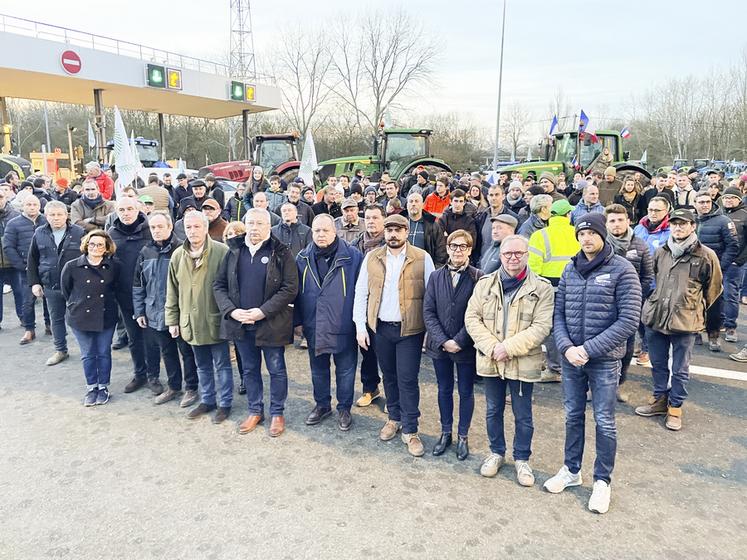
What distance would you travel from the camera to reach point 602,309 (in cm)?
331

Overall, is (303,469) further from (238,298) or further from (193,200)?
(193,200)

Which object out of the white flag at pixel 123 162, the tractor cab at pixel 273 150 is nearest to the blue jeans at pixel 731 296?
the white flag at pixel 123 162

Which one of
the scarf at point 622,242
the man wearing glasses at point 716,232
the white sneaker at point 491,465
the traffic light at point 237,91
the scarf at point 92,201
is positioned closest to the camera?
the white sneaker at point 491,465

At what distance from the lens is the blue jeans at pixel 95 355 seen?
4926 millimetres

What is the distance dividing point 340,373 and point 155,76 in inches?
849

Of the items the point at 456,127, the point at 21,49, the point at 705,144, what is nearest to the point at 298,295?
the point at 21,49

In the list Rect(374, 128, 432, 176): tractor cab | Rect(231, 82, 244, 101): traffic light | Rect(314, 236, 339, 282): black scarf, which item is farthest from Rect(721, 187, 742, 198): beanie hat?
Rect(231, 82, 244, 101): traffic light

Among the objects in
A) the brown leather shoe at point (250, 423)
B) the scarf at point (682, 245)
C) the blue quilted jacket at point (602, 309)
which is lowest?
the brown leather shoe at point (250, 423)

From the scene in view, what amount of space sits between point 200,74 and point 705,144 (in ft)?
136

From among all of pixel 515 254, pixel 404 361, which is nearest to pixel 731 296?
pixel 515 254

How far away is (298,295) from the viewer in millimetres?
4488

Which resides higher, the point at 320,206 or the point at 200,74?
the point at 200,74

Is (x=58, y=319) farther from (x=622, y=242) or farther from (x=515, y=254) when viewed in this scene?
(x=622, y=242)

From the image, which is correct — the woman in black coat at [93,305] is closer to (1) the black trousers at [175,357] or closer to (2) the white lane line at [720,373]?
(1) the black trousers at [175,357]
